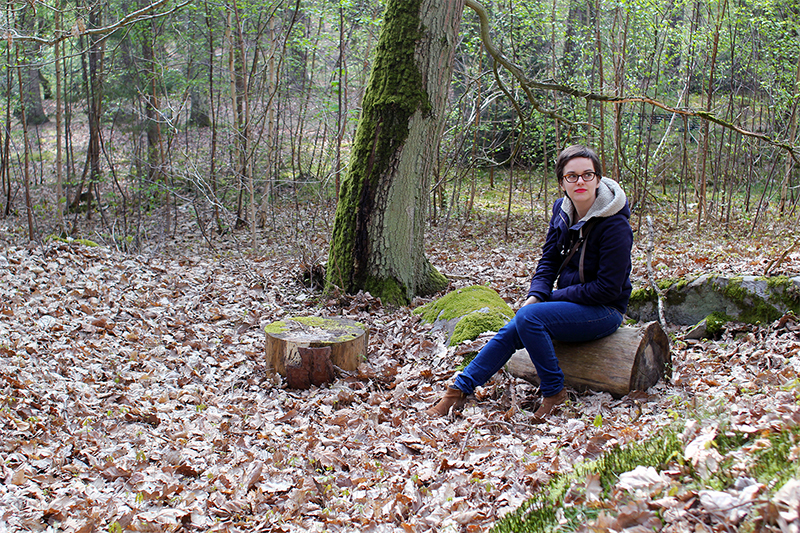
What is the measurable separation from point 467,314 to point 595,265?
1.61 m

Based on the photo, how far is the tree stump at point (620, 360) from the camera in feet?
11.8

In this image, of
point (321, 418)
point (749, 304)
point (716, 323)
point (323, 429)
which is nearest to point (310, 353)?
point (321, 418)

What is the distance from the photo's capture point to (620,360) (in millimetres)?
3627

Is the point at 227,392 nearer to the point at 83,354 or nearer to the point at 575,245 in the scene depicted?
the point at 83,354

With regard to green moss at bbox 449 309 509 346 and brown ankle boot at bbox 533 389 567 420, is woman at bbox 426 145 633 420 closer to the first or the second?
brown ankle boot at bbox 533 389 567 420

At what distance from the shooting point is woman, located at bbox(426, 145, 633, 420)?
3.56 metres

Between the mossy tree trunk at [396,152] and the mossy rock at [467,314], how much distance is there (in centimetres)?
93

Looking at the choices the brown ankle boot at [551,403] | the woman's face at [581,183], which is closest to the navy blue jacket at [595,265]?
the woman's face at [581,183]

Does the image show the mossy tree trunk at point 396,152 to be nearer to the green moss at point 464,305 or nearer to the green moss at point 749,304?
the green moss at point 464,305

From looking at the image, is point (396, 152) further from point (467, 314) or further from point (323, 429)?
point (323, 429)

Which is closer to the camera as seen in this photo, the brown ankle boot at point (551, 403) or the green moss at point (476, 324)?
the brown ankle boot at point (551, 403)

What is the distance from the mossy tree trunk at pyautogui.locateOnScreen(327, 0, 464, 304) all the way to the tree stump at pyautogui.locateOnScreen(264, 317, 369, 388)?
1.66 metres

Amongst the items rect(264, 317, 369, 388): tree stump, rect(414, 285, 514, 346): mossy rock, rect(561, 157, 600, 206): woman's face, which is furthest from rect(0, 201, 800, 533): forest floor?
rect(561, 157, 600, 206): woman's face

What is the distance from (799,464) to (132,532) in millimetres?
2915
